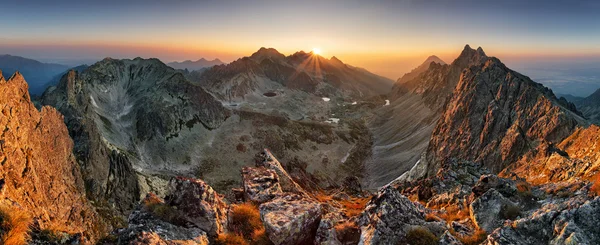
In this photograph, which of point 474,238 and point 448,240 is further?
point 474,238

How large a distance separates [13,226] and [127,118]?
139860 millimetres

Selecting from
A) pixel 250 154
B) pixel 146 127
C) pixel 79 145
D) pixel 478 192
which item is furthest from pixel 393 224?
pixel 146 127

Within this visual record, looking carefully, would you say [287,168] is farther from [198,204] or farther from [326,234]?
[326,234]

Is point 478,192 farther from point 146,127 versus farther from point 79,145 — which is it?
point 146,127

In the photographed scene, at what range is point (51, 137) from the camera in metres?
58.9

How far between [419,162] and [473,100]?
1379 inches

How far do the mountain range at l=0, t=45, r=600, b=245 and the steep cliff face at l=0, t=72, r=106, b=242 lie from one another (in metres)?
0.33

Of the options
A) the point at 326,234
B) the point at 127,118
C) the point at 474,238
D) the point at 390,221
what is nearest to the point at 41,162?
the point at 326,234

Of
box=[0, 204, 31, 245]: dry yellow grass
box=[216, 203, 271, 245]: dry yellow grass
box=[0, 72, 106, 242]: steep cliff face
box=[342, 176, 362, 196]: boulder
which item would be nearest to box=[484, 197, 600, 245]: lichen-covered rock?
box=[216, 203, 271, 245]: dry yellow grass

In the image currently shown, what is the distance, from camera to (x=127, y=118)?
447 feet

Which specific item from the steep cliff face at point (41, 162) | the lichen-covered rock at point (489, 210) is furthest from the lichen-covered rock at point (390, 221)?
the steep cliff face at point (41, 162)

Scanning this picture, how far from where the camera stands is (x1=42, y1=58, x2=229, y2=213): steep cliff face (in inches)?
2926

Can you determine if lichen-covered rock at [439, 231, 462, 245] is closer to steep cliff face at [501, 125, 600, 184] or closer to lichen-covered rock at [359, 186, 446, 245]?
lichen-covered rock at [359, 186, 446, 245]

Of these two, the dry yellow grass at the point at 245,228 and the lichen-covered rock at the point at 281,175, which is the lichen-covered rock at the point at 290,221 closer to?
the dry yellow grass at the point at 245,228
